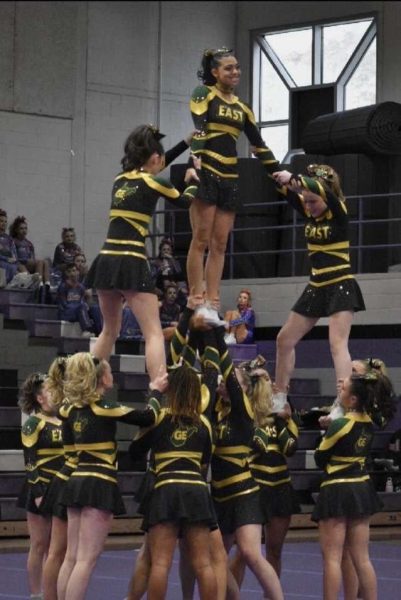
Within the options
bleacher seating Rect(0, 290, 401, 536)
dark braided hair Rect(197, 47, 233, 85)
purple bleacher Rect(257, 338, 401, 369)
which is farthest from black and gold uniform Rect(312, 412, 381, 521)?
purple bleacher Rect(257, 338, 401, 369)

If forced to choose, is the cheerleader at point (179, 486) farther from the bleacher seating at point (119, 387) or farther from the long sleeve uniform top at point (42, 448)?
the bleacher seating at point (119, 387)

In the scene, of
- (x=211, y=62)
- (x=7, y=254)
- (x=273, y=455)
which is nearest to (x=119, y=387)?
(x=7, y=254)

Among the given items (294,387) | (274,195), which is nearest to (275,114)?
(274,195)

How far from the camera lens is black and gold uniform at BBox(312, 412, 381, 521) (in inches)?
257

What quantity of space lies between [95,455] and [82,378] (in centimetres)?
44

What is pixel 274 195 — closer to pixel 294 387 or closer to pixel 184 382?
pixel 294 387

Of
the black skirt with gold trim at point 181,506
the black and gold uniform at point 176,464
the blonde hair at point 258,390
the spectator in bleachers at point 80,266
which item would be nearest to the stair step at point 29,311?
the spectator in bleachers at point 80,266

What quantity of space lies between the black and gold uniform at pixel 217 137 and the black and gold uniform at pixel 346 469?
1386 mm

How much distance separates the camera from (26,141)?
17344 mm

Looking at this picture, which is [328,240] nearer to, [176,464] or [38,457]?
[176,464]

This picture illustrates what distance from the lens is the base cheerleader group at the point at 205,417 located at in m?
5.97

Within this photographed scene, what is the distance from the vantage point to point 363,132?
52.9 ft

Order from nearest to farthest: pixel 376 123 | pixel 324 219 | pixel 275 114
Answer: pixel 324 219
pixel 376 123
pixel 275 114

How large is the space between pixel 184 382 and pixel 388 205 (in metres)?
11.3
